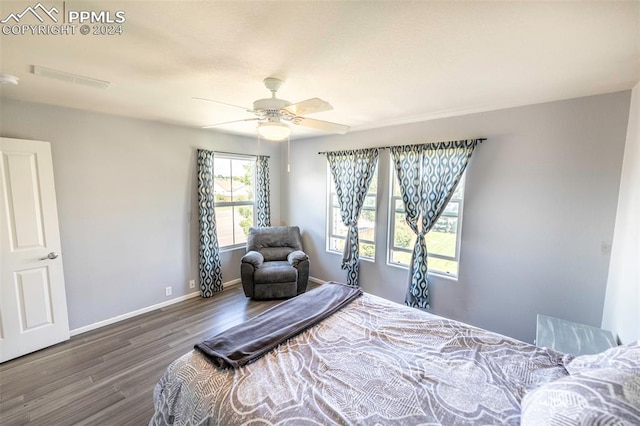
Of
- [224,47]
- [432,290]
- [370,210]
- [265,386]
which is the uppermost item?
[224,47]

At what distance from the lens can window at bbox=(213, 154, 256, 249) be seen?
13.8 feet

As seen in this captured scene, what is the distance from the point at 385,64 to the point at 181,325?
3.47 metres

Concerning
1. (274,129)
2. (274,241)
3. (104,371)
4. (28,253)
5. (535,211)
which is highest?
(274,129)

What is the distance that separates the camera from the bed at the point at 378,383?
3.87 feet

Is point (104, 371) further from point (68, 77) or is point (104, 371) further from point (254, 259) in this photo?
point (68, 77)

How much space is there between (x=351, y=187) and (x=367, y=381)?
2.80 meters

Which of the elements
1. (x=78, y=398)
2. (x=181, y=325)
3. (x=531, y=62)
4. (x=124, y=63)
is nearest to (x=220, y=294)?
(x=181, y=325)

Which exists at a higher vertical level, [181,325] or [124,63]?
[124,63]

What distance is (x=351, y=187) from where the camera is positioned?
3.88m

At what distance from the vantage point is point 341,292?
8.30 ft

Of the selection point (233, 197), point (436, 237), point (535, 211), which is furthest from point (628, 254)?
point (233, 197)

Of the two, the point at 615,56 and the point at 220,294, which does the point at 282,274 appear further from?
the point at 615,56

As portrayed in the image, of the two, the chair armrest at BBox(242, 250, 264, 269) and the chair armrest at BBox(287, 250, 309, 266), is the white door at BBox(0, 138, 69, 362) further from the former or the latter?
the chair armrest at BBox(287, 250, 309, 266)

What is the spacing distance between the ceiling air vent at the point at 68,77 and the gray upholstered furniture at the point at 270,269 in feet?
8.28
